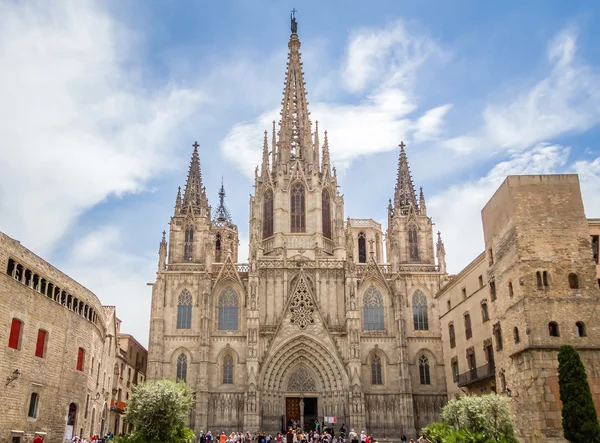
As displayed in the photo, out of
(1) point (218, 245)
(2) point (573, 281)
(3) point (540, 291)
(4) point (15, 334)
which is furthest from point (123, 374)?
(2) point (573, 281)

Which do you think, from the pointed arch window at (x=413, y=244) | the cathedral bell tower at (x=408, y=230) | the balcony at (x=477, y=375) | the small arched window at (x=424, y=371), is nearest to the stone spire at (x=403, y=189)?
the cathedral bell tower at (x=408, y=230)

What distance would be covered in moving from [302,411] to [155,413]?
72.7 ft

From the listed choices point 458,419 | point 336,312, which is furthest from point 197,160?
point 458,419

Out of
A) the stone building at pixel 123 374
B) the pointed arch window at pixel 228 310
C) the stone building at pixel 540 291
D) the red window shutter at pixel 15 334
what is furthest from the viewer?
the pointed arch window at pixel 228 310

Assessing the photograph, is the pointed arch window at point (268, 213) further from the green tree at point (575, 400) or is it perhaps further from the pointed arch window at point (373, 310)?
the green tree at point (575, 400)

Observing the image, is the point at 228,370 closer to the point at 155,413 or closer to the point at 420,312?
the point at 420,312

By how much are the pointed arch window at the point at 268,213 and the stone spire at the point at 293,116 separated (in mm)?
3545

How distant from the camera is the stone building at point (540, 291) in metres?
27.4

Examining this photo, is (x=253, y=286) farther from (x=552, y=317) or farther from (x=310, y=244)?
(x=552, y=317)

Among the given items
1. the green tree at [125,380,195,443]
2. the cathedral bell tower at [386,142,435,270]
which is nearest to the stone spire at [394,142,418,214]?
the cathedral bell tower at [386,142,435,270]

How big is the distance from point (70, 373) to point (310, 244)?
24.1 m

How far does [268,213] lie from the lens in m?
55.3

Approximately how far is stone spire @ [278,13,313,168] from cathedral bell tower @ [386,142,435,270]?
9.02 m

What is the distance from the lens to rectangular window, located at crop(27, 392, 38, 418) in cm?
2930
